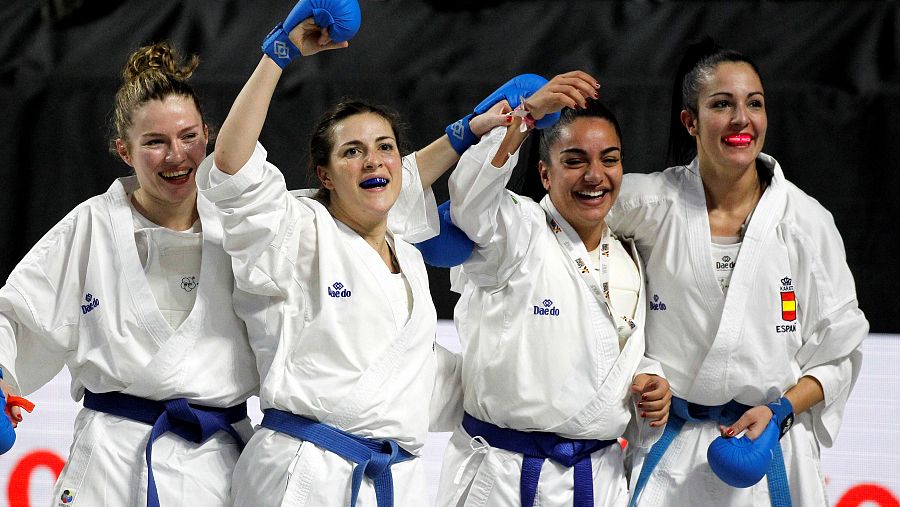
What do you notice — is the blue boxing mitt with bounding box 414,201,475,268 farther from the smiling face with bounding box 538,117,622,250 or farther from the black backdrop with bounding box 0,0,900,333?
the black backdrop with bounding box 0,0,900,333

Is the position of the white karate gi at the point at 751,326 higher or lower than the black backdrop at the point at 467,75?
lower

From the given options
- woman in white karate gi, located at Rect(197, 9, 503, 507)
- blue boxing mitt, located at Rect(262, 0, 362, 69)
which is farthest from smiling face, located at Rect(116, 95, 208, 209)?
blue boxing mitt, located at Rect(262, 0, 362, 69)

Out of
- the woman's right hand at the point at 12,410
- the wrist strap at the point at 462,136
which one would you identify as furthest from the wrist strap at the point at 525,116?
the woman's right hand at the point at 12,410

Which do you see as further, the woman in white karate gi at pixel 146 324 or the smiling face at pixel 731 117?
the smiling face at pixel 731 117

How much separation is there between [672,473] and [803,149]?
1.18 meters

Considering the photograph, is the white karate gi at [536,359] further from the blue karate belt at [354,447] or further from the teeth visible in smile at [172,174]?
the teeth visible in smile at [172,174]

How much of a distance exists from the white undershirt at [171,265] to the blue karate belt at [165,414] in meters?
0.17

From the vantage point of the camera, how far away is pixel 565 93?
7.68ft

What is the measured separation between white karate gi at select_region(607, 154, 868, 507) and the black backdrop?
652 mm

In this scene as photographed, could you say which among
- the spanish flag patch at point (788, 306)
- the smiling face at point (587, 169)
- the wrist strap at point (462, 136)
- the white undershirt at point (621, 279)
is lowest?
the spanish flag patch at point (788, 306)

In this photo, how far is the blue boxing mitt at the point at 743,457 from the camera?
8.03 ft

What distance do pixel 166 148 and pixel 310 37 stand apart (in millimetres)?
405

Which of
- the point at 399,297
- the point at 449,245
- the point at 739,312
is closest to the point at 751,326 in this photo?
the point at 739,312

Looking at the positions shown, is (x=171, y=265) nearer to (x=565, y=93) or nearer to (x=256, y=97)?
(x=256, y=97)
